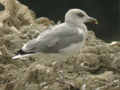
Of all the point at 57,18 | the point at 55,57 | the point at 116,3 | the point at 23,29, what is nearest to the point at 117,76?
the point at 55,57

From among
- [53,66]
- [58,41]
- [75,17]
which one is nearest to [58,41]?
[58,41]

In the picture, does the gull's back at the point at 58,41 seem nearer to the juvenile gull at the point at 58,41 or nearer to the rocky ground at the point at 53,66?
the juvenile gull at the point at 58,41

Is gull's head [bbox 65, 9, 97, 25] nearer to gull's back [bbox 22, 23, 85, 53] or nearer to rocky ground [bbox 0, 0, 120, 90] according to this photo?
gull's back [bbox 22, 23, 85, 53]

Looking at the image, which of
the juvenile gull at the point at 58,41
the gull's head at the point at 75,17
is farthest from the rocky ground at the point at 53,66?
the gull's head at the point at 75,17

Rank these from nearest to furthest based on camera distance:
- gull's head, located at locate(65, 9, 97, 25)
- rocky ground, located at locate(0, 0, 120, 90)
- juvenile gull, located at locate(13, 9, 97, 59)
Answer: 1. rocky ground, located at locate(0, 0, 120, 90)
2. juvenile gull, located at locate(13, 9, 97, 59)
3. gull's head, located at locate(65, 9, 97, 25)

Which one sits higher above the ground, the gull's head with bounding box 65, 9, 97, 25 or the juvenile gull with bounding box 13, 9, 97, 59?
the gull's head with bounding box 65, 9, 97, 25

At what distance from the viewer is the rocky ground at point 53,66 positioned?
18.1 ft

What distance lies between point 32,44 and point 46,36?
0.61ft

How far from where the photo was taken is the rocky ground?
5531mm

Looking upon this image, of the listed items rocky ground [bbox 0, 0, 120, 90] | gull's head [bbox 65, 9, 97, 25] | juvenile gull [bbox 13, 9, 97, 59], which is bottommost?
rocky ground [bbox 0, 0, 120, 90]

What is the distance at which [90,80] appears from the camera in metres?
5.55

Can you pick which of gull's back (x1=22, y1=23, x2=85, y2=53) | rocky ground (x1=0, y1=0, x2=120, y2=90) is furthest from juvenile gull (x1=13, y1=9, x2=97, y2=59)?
rocky ground (x1=0, y1=0, x2=120, y2=90)

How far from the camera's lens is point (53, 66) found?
19.6 ft

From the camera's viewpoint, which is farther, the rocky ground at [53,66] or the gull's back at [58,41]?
the gull's back at [58,41]
